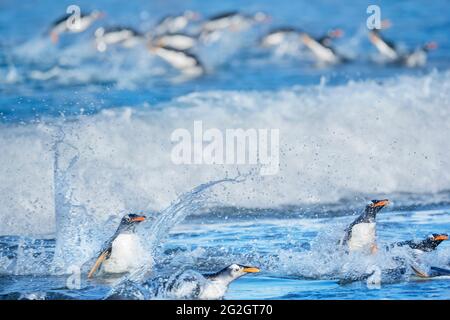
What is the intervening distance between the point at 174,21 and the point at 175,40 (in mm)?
99

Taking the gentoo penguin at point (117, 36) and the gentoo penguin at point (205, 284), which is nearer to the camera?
the gentoo penguin at point (205, 284)

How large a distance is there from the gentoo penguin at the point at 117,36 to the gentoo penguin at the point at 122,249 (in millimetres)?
877

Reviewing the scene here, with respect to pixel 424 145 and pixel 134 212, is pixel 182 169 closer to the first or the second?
pixel 134 212

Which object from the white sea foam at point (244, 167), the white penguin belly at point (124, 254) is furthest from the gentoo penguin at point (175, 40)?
the white penguin belly at point (124, 254)

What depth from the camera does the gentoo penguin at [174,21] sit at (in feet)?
20.6

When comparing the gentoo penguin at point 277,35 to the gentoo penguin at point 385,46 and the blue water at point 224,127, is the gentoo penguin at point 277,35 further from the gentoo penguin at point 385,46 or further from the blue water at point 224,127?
the gentoo penguin at point 385,46

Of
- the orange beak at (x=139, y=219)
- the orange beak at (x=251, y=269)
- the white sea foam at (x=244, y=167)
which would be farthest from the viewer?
the white sea foam at (x=244, y=167)

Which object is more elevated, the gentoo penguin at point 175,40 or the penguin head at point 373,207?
the gentoo penguin at point 175,40

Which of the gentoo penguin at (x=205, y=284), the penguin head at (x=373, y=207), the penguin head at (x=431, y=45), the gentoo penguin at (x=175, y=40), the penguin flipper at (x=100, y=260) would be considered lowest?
the gentoo penguin at (x=205, y=284)

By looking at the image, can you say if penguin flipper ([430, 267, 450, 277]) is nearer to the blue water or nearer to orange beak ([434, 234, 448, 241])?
the blue water

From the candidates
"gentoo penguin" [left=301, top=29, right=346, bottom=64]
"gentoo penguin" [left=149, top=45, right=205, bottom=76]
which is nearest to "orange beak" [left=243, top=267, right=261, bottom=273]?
"gentoo penguin" [left=149, top=45, right=205, bottom=76]

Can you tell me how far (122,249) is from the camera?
6141 mm

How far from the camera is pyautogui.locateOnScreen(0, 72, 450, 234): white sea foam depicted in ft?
20.3

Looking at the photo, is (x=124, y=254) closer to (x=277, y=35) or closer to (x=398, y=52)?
(x=277, y=35)
